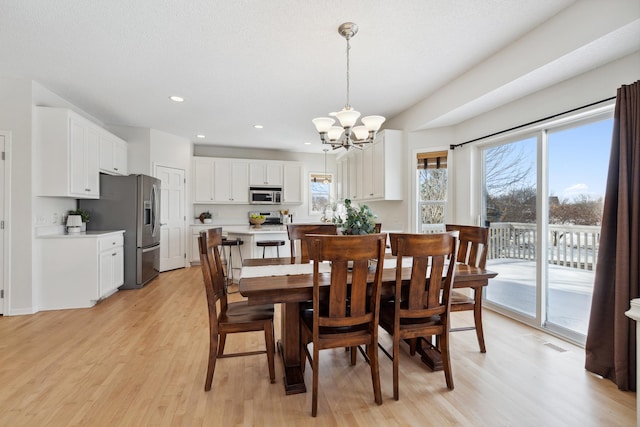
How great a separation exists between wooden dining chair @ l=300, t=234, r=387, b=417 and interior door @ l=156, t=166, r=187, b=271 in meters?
4.67

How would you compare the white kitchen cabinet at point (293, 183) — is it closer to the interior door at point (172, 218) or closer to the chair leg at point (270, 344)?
the interior door at point (172, 218)

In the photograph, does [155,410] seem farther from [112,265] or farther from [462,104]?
[462,104]

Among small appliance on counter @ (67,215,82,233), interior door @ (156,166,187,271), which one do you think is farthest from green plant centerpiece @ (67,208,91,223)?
interior door @ (156,166,187,271)

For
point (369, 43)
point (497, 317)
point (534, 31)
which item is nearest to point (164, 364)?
point (369, 43)

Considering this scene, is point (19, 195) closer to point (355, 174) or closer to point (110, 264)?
point (110, 264)

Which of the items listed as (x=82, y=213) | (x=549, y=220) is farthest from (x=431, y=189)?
(x=82, y=213)

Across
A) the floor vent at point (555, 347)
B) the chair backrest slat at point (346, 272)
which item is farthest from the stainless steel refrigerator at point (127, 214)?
the floor vent at point (555, 347)

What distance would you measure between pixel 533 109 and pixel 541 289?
5.96 feet

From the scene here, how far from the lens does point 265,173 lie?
22.5 feet

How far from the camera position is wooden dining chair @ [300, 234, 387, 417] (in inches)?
64.0

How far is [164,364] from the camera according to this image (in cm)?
230

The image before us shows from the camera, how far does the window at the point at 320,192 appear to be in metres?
7.42

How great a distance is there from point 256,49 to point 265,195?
14.1 ft

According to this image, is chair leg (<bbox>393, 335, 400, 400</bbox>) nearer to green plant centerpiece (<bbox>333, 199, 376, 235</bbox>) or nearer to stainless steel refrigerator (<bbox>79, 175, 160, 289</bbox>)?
green plant centerpiece (<bbox>333, 199, 376, 235</bbox>)
